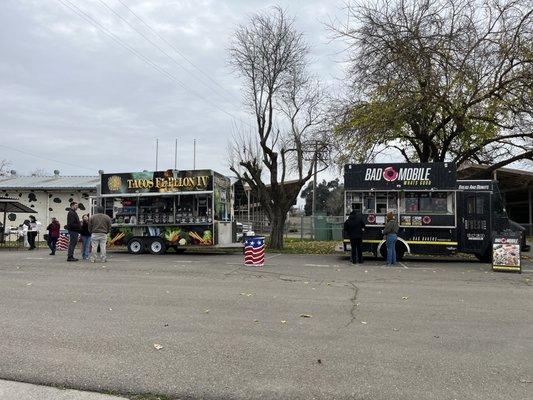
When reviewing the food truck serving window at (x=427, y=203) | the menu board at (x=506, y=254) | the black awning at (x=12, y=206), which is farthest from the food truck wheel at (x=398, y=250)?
the black awning at (x=12, y=206)

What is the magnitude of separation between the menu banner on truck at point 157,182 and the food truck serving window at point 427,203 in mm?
7103

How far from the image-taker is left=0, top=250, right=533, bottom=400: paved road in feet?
15.5

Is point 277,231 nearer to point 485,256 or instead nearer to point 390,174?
point 390,174

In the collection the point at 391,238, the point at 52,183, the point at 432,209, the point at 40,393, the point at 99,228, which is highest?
the point at 52,183

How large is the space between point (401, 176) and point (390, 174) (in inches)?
14.4

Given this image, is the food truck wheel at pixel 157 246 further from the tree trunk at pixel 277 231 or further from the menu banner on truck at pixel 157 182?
the tree trunk at pixel 277 231

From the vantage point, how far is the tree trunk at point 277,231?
2328 cm

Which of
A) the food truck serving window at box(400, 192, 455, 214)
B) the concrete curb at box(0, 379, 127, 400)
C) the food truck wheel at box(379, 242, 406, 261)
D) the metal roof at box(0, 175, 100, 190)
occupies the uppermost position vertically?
the metal roof at box(0, 175, 100, 190)

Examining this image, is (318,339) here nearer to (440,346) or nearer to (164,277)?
(440,346)

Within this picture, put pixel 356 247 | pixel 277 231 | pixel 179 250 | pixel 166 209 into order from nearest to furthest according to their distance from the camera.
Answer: pixel 356 247, pixel 166 209, pixel 179 250, pixel 277 231

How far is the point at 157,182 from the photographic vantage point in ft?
65.9

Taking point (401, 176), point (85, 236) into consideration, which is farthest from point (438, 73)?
point (85, 236)

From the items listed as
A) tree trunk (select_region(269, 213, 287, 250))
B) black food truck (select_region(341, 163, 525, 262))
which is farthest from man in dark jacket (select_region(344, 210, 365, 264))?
tree trunk (select_region(269, 213, 287, 250))

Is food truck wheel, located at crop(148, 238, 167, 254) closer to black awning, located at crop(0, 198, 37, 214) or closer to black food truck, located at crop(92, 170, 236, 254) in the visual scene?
black food truck, located at crop(92, 170, 236, 254)
